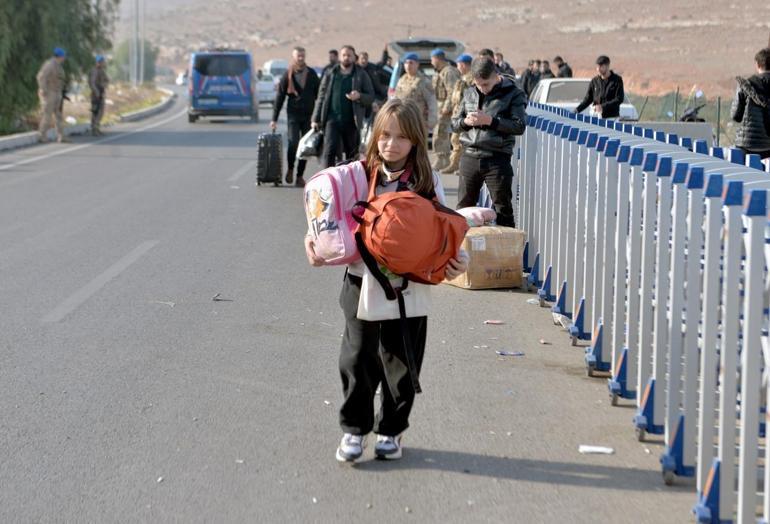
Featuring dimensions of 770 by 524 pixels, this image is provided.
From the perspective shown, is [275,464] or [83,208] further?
[83,208]

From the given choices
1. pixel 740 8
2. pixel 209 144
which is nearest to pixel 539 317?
pixel 209 144

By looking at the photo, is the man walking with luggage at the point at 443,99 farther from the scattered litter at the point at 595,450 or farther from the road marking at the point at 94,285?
the scattered litter at the point at 595,450

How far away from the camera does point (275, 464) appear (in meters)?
5.49

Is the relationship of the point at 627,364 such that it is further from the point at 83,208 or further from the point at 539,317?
the point at 83,208

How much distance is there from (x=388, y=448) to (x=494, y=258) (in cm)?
462

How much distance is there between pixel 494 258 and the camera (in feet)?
32.9

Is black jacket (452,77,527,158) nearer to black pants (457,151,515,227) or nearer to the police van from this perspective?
black pants (457,151,515,227)

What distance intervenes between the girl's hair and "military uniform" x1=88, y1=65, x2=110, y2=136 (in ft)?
81.8

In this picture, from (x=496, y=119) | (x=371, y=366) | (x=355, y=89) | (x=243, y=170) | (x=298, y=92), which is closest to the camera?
(x=371, y=366)

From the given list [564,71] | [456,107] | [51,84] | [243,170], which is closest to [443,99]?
[243,170]

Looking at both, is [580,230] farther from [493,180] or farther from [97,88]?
[97,88]

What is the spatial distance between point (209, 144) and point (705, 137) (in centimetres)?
1632

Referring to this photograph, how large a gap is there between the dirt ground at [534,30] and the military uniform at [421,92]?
130 ft

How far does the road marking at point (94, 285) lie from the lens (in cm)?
886
